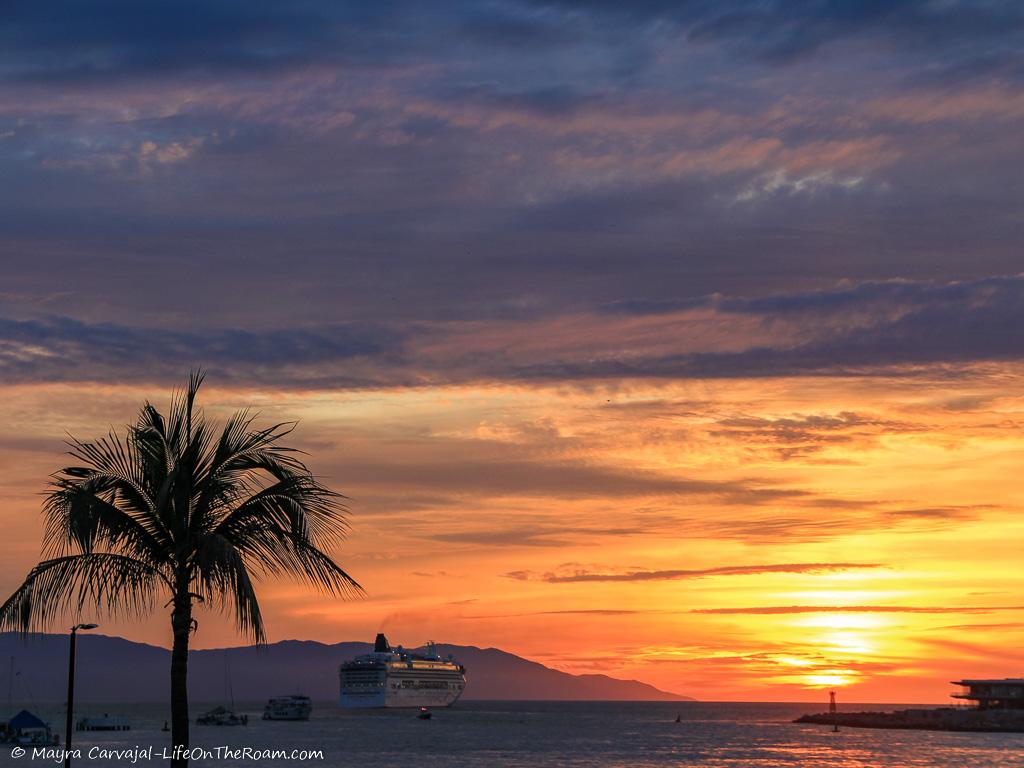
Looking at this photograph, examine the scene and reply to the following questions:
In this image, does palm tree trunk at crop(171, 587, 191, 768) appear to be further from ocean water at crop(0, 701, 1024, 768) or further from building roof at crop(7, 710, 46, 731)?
building roof at crop(7, 710, 46, 731)

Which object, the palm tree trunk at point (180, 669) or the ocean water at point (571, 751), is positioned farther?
the ocean water at point (571, 751)

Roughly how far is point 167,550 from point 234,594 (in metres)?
1.49

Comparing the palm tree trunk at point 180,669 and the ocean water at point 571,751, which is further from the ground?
the palm tree trunk at point 180,669

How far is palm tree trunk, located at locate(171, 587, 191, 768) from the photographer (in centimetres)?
2000

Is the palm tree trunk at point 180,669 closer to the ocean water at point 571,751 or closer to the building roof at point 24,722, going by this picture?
the ocean water at point 571,751

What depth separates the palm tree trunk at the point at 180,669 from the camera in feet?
65.6

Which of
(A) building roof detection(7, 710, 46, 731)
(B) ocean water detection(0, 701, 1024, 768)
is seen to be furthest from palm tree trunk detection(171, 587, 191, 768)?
(A) building roof detection(7, 710, 46, 731)

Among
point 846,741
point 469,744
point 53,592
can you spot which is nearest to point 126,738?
point 469,744

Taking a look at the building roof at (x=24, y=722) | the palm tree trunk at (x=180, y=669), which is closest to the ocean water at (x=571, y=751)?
the building roof at (x=24, y=722)

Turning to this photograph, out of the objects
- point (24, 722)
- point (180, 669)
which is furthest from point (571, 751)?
point (180, 669)

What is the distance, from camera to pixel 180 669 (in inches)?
810

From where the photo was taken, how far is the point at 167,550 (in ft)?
68.2

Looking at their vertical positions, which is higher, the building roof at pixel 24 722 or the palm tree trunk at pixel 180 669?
the palm tree trunk at pixel 180 669

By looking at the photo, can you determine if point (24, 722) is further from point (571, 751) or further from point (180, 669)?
point (180, 669)
